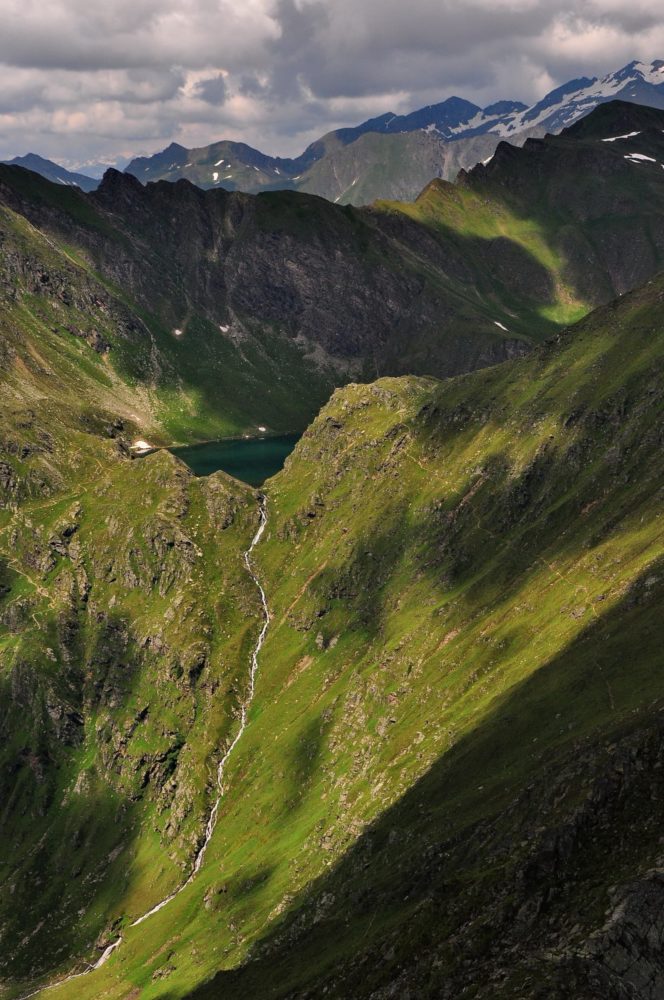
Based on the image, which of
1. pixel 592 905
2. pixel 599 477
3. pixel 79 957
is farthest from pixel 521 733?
pixel 79 957

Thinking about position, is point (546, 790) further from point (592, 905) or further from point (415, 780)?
point (415, 780)

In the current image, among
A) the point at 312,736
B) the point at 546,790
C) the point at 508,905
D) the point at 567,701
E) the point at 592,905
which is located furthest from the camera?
the point at 312,736

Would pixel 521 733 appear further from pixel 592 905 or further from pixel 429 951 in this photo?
pixel 592 905

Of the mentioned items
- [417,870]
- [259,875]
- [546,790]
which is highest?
[546,790]

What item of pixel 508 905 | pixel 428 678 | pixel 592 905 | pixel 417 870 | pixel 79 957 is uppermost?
pixel 592 905

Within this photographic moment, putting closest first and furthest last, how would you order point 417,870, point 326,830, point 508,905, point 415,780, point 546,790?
1. point 508,905
2. point 546,790
3. point 417,870
4. point 415,780
5. point 326,830

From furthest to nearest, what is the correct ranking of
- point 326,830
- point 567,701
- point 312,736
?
point 312,736 → point 326,830 → point 567,701

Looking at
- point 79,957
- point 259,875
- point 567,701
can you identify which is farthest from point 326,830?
point 79,957

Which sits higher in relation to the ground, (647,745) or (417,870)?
(647,745)

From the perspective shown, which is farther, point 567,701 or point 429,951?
point 567,701
